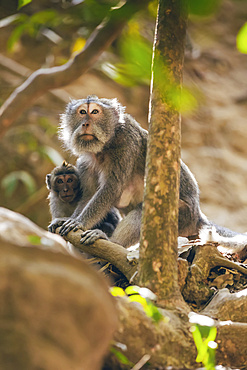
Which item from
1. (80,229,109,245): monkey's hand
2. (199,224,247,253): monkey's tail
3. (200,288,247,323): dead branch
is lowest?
(200,288,247,323): dead branch

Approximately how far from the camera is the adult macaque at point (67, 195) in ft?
14.3

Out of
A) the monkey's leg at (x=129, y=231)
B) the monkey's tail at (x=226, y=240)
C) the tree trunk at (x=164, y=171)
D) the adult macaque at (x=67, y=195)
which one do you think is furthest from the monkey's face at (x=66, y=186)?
the tree trunk at (x=164, y=171)

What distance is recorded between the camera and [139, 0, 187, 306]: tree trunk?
2369 mm

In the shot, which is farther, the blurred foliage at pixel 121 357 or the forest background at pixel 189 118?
the forest background at pixel 189 118

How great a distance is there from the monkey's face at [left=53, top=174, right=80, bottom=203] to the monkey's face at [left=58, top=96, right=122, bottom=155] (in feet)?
0.97

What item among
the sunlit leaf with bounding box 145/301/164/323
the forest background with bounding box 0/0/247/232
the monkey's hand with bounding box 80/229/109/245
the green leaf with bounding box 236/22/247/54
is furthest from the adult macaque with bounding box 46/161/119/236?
the green leaf with bounding box 236/22/247/54

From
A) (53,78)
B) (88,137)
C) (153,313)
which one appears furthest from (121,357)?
(88,137)

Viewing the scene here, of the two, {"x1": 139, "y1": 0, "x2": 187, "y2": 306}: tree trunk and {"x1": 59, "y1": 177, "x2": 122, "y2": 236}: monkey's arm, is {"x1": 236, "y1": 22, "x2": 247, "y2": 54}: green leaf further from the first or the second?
{"x1": 59, "y1": 177, "x2": 122, "y2": 236}: monkey's arm

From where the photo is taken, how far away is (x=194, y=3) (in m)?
0.66

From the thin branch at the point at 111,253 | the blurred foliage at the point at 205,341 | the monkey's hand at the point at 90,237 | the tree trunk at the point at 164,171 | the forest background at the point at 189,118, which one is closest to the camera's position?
the blurred foliage at the point at 205,341

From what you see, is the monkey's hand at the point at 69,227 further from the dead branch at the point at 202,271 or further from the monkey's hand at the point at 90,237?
the dead branch at the point at 202,271

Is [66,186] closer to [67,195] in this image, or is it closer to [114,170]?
[67,195]

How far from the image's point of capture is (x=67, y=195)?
4371mm

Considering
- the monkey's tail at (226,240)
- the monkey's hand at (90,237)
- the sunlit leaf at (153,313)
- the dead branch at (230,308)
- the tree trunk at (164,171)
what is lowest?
the dead branch at (230,308)
